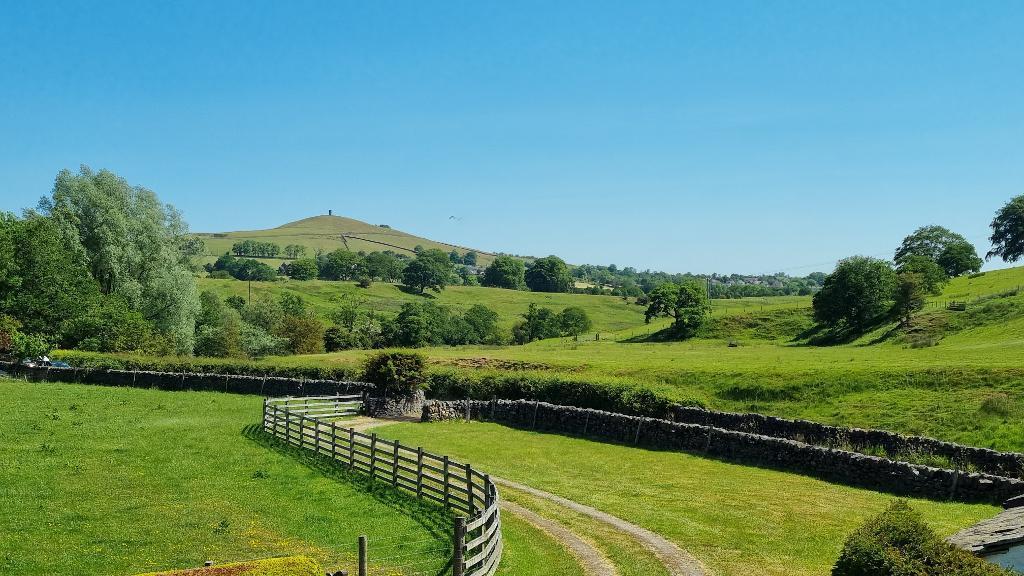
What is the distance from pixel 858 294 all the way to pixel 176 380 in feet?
206

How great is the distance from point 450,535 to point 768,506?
34.5 ft

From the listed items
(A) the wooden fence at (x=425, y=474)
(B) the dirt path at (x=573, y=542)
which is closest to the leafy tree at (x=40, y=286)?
(A) the wooden fence at (x=425, y=474)

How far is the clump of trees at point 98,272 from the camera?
6712cm

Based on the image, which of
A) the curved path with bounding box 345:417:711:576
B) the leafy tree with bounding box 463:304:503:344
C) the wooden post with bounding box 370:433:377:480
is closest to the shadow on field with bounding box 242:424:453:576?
the wooden post with bounding box 370:433:377:480

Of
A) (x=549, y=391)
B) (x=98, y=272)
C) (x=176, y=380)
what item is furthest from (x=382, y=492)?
(x=98, y=272)

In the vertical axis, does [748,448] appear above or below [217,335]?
below

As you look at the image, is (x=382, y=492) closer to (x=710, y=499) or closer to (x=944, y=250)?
(x=710, y=499)

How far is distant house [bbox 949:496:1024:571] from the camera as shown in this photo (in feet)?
41.8

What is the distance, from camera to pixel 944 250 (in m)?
118

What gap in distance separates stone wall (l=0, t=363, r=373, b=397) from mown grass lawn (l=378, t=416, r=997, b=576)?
69.9ft

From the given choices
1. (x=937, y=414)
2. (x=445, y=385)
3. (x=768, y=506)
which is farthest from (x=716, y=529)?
(x=445, y=385)

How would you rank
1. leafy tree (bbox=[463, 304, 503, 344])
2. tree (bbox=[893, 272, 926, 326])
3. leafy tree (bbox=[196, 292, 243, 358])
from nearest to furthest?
tree (bbox=[893, 272, 926, 326]) < leafy tree (bbox=[196, 292, 243, 358]) < leafy tree (bbox=[463, 304, 503, 344])

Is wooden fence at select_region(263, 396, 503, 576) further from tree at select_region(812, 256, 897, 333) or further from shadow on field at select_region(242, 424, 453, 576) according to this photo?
tree at select_region(812, 256, 897, 333)

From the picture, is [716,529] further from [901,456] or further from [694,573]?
[901,456]
